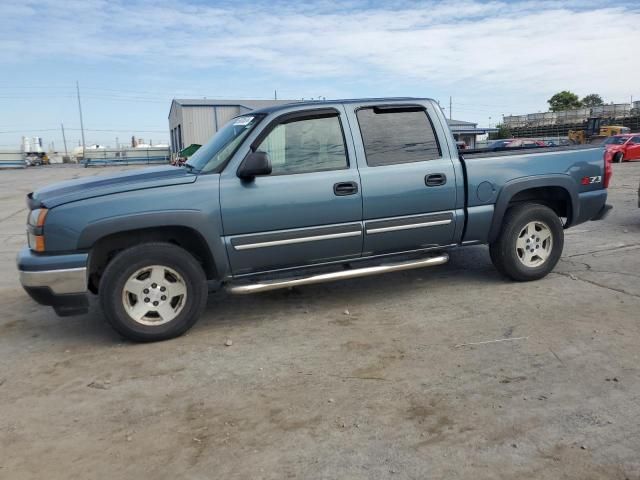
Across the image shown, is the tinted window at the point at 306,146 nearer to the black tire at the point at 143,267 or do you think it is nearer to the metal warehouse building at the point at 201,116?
the black tire at the point at 143,267

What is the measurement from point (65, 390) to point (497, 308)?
11.9ft

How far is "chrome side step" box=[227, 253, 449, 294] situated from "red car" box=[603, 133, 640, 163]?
84.5 feet

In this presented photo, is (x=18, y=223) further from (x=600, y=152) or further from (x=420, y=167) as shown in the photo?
(x=600, y=152)

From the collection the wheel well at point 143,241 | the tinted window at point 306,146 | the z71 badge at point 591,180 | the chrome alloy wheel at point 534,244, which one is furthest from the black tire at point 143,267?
the z71 badge at point 591,180

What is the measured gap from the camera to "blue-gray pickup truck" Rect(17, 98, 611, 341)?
430cm

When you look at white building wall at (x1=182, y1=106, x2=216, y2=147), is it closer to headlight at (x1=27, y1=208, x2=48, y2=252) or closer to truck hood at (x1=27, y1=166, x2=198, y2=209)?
truck hood at (x1=27, y1=166, x2=198, y2=209)

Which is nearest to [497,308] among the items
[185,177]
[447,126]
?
[447,126]

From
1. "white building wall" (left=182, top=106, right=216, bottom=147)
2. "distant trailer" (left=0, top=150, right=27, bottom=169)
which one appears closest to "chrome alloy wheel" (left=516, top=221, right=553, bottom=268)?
"white building wall" (left=182, top=106, right=216, bottom=147)

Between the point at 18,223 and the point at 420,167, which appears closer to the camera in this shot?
the point at 420,167

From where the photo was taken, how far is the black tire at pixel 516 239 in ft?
18.5

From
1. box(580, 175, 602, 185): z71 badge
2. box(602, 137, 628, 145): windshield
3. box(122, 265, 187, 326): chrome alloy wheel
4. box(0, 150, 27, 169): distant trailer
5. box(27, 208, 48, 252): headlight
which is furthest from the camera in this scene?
box(0, 150, 27, 169): distant trailer

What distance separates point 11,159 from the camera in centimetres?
6072

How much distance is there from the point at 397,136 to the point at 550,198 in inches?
79.6

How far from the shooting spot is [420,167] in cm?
517
